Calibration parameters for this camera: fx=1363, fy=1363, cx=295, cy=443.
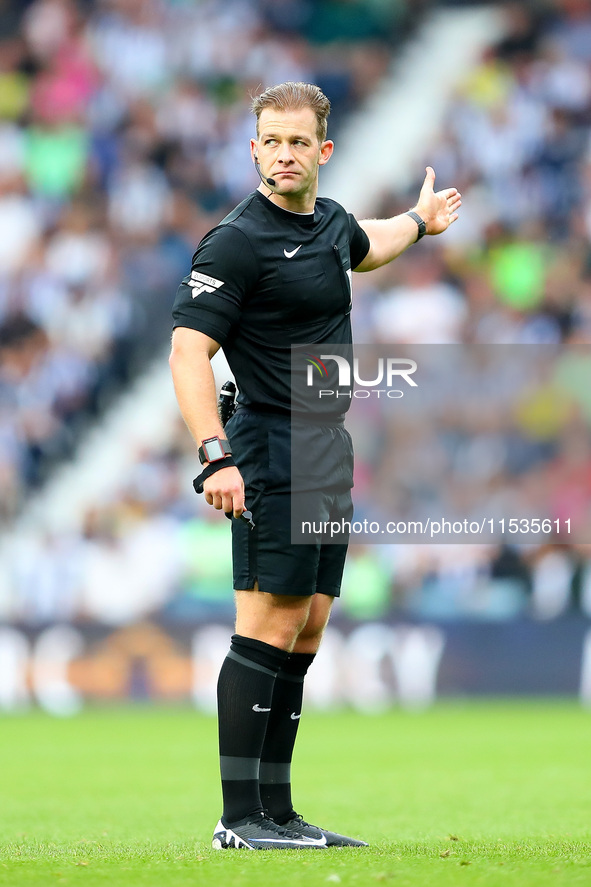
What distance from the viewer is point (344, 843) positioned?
421 centimetres

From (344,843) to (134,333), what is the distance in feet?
35.8

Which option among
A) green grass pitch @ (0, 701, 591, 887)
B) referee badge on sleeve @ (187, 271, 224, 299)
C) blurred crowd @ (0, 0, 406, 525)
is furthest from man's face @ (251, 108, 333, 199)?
blurred crowd @ (0, 0, 406, 525)

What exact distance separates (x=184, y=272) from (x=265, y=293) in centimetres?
1067

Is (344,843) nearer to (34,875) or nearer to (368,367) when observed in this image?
(34,875)

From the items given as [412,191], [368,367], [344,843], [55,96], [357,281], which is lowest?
[344,843]

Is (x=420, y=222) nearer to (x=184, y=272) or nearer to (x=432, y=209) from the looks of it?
(x=432, y=209)

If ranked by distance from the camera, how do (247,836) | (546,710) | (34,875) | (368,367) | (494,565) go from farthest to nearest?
(368,367), (494,565), (546,710), (247,836), (34,875)

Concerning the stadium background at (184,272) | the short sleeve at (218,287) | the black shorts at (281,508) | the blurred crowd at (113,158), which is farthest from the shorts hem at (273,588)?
the blurred crowd at (113,158)

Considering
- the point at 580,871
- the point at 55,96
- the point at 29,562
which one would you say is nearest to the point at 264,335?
the point at 580,871

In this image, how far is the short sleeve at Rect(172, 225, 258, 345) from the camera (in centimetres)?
415

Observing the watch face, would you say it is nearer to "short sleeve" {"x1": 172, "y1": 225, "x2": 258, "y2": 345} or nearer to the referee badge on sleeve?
"short sleeve" {"x1": 172, "y1": 225, "x2": 258, "y2": 345}

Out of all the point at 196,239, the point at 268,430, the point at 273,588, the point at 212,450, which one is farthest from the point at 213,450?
the point at 196,239

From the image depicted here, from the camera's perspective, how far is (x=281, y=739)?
4.41 meters

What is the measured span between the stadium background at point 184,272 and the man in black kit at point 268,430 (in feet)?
20.4
